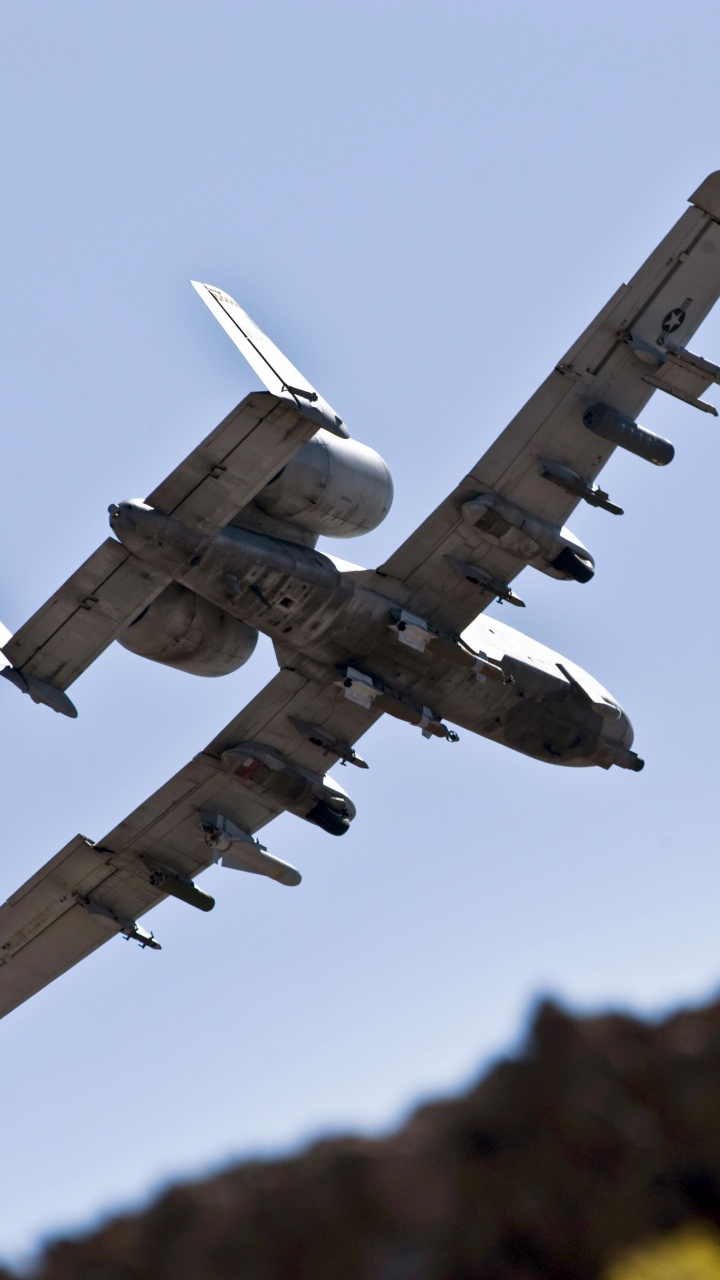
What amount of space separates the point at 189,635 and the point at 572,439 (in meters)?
6.30

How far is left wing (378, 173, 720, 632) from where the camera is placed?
24.7m

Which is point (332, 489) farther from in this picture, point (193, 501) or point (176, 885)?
point (176, 885)

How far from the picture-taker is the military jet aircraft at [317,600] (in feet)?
77.3

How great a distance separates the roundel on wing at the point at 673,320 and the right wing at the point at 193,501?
17.3ft

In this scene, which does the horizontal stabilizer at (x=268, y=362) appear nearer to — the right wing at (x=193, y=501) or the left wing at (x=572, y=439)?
the right wing at (x=193, y=501)

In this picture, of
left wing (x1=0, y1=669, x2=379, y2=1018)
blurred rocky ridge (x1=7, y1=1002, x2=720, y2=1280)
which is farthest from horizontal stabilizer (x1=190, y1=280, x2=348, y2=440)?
blurred rocky ridge (x1=7, y1=1002, x2=720, y2=1280)

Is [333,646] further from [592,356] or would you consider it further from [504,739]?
[592,356]

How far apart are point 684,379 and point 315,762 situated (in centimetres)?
857

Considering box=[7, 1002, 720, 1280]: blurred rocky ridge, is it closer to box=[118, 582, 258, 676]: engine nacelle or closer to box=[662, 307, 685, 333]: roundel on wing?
box=[118, 582, 258, 676]: engine nacelle

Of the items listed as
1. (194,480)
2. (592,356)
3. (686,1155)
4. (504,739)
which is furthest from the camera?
(504,739)

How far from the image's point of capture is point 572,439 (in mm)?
25391

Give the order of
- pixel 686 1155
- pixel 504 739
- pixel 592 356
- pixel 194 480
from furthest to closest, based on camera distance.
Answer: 1. pixel 504 739
2. pixel 592 356
3. pixel 194 480
4. pixel 686 1155

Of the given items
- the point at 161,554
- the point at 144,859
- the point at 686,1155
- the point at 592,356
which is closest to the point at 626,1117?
the point at 686,1155

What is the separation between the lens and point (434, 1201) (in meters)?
17.0
